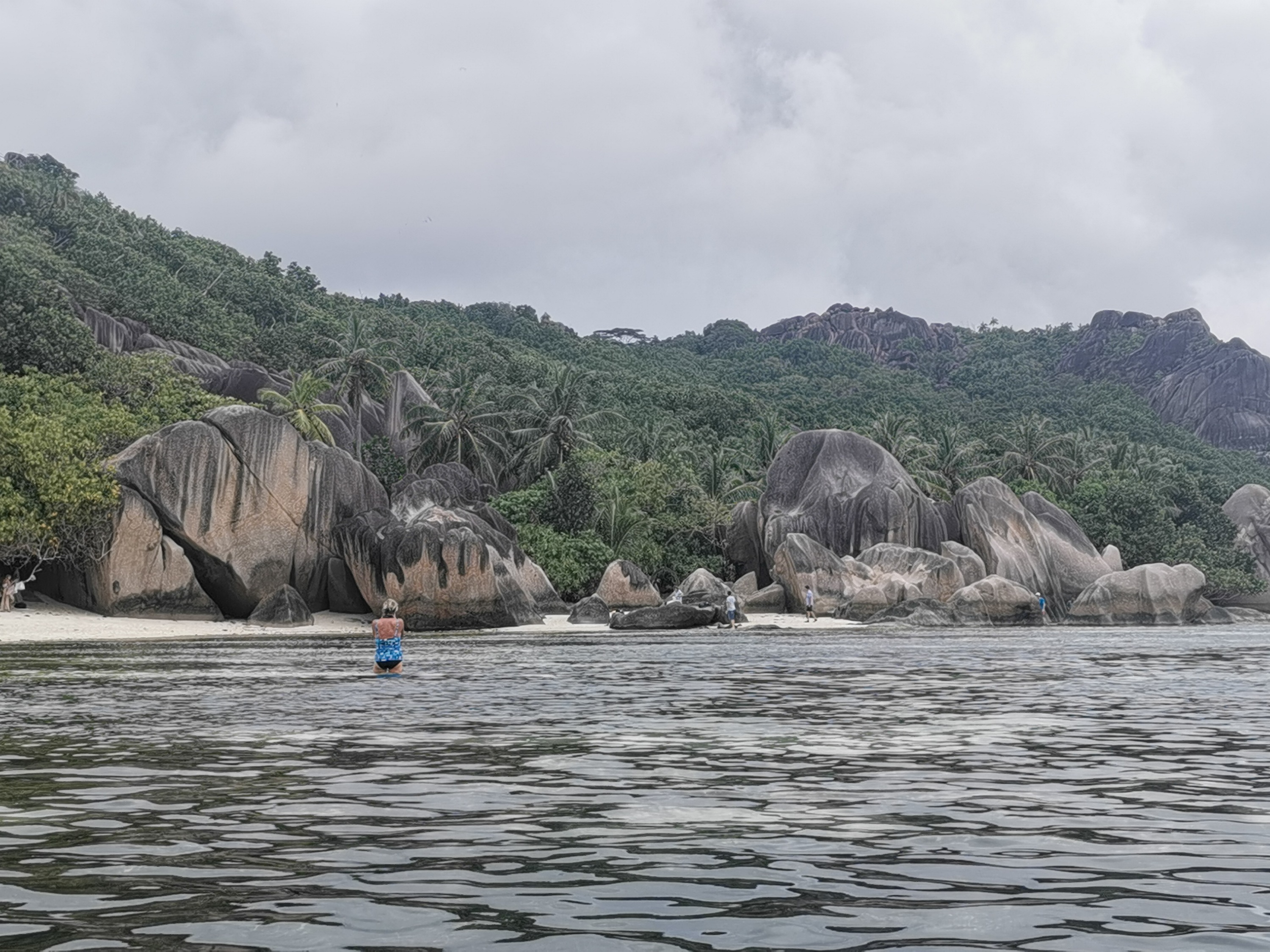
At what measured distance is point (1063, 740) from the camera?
439 inches

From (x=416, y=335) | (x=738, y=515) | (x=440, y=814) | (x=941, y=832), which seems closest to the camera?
(x=941, y=832)

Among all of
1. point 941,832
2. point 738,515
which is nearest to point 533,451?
point 738,515

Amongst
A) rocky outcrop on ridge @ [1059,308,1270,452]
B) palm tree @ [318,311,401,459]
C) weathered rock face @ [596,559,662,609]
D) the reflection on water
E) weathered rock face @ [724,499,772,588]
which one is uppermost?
rocky outcrop on ridge @ [1059,308,1270,452]

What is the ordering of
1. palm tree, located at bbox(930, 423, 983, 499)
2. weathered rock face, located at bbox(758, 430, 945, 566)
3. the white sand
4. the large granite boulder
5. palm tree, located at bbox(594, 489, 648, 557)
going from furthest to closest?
palm tree, located at bbox(930, 423, 983, 499) < palm tree, located at bbox(594, 489, 648, 557) < weathered rock face, located at bbox(758, 430, 945, 566) < the large granite boulder < the white sand

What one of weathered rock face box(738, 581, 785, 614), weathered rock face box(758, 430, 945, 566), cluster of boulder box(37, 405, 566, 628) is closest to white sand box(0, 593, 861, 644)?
cluster of boulder box(37, 405, 566, 628)

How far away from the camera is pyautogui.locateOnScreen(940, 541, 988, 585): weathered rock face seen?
58.8 meters

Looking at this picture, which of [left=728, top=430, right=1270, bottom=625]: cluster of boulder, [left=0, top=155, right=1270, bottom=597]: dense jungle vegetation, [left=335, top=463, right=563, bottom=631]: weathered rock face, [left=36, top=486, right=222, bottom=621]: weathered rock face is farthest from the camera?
[left=728, top=430, right=1270, bottom=625]: cluster of boulder

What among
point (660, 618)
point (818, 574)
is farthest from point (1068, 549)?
point (660, 618)

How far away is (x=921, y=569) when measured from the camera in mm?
57219

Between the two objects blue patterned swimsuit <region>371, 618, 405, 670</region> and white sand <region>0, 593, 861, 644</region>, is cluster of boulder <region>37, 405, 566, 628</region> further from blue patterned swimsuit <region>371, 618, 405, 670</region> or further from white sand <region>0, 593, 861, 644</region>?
blue patterned swimsuit <region>371, 618, 405, 670</region>

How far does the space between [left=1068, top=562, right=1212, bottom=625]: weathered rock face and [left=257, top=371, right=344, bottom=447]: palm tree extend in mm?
34551

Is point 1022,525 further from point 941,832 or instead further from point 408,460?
point 941,832

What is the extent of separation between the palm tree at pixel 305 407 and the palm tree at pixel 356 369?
10.8 m

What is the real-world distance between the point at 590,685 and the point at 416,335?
263ft
